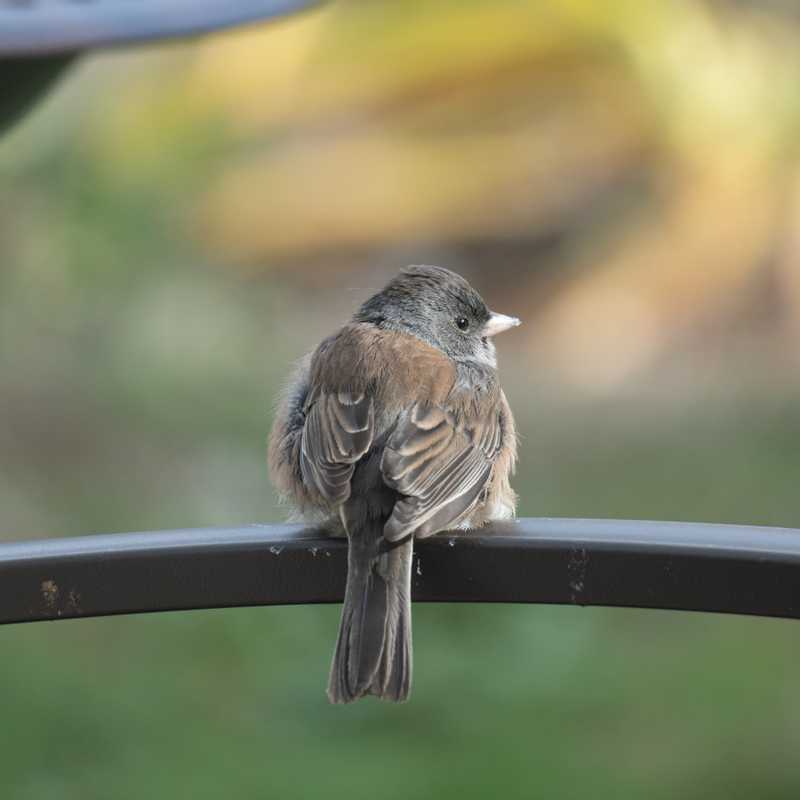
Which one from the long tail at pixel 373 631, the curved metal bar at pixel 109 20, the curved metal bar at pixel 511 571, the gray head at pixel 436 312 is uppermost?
the curved metal bar at pixel 109 20

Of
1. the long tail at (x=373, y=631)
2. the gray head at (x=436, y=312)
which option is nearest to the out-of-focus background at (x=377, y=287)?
the gray head at (x=436, y=312)

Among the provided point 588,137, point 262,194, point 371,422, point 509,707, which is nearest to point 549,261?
point 588,137

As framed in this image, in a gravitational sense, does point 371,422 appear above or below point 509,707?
above

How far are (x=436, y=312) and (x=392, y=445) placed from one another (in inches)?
29.8

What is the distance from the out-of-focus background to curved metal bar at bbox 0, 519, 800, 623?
2.32 meters

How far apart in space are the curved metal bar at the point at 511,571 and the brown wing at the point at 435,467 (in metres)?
0.59

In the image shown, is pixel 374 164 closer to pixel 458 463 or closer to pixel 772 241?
pixel 772 241

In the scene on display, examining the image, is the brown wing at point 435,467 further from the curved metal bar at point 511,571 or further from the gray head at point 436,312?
the curved metal bar at point 511,571

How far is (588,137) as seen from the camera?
7.74 m

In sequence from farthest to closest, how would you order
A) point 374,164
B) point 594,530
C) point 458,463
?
point 374,164
point 458,463
point 594,530

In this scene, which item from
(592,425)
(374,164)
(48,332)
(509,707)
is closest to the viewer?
(509,707)

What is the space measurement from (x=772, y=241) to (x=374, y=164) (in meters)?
1.77

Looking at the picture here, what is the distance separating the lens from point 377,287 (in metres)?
7.42

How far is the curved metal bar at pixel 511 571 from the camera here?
A: 2457mm
